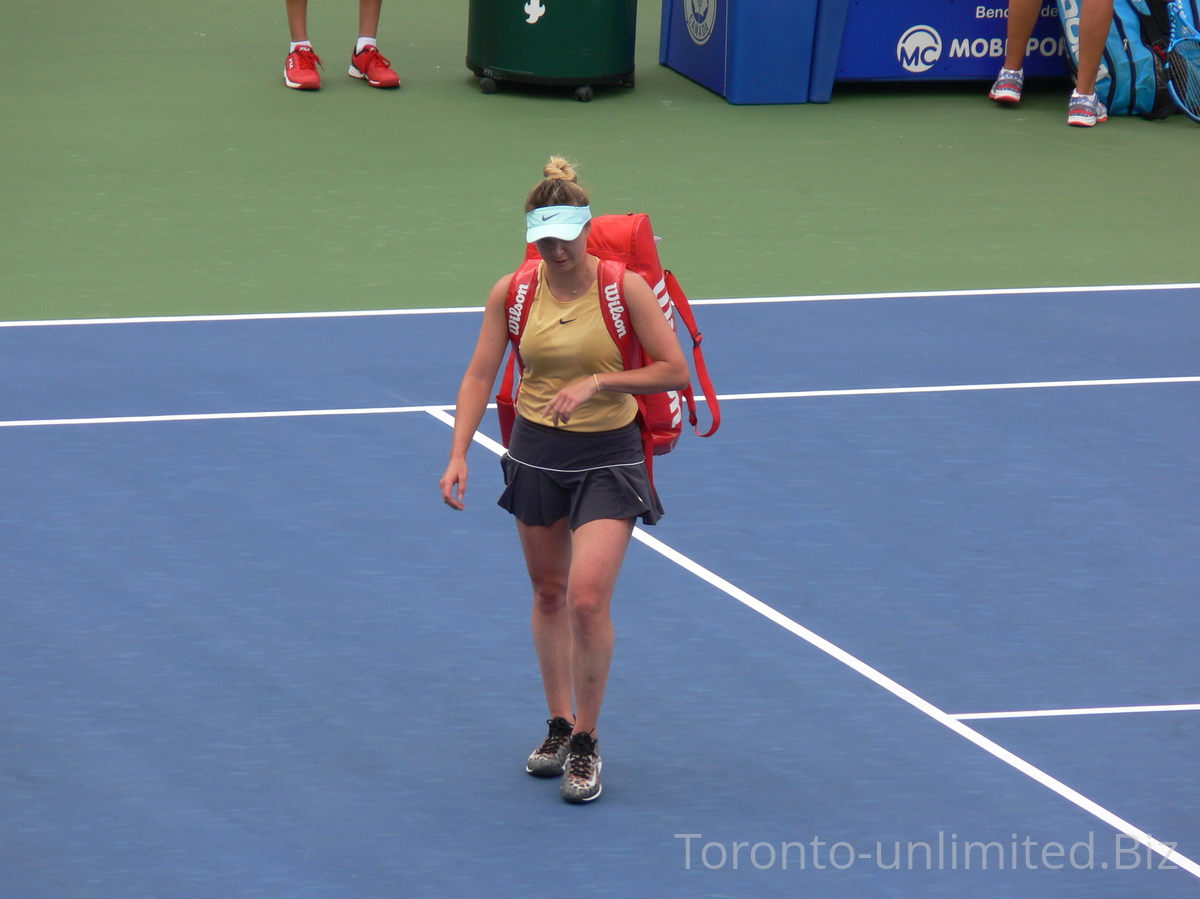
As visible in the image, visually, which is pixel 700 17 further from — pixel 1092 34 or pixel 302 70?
pixel 302 70

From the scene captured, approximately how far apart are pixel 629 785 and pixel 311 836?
3.47 feet

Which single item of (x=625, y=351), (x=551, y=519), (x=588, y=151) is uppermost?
(x=625, y=351)

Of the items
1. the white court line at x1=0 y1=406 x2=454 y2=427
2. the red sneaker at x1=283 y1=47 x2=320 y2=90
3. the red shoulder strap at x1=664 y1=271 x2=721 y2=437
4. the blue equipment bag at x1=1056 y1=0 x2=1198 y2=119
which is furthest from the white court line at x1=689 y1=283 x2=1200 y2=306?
the red sneaker at x1=283 y1=47 x2=320 y2=90

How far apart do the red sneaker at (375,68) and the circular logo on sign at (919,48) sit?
4.74 metres

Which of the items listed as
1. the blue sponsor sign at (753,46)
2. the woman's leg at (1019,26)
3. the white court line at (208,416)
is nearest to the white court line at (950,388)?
the white court line at (208,416)

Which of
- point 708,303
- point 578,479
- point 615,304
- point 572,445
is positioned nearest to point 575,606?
point 578,479

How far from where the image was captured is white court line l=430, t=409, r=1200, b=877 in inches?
201

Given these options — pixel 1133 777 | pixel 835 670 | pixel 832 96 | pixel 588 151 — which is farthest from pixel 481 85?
pixel 1133 777

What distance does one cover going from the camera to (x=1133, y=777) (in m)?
5.46

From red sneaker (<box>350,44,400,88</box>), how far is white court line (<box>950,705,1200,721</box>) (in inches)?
413

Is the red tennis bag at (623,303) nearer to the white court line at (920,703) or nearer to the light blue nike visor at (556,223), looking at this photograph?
the light blue nike visor at (556,223)

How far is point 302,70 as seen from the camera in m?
14.6

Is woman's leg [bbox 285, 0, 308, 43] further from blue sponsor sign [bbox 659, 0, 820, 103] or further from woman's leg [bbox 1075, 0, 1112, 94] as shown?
woman's leg [bbox 1075, 0, 1112, 94]

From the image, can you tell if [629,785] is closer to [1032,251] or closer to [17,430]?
[17,430]
